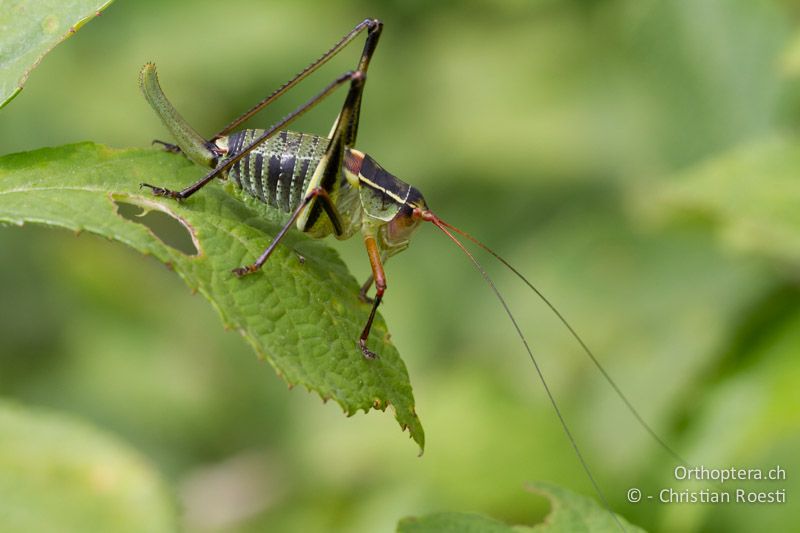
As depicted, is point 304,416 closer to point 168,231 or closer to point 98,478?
point 168,231

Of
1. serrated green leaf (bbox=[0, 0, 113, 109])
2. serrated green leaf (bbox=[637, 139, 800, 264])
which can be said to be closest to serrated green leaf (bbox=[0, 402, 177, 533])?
serrated green leaf (bbox=[0, 0, 113, 109])

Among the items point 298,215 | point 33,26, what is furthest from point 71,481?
point 33,26

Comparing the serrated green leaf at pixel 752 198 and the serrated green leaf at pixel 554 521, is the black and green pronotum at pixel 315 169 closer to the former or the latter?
the serrated green leaf at pixel 554 521

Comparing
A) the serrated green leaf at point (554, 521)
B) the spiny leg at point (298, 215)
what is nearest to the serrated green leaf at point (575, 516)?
the serrated green leaf at point (554, 521)

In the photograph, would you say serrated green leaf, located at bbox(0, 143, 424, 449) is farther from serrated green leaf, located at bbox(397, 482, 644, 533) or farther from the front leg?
serrated green leaf, located at bbox(397, 482, 644, 533)

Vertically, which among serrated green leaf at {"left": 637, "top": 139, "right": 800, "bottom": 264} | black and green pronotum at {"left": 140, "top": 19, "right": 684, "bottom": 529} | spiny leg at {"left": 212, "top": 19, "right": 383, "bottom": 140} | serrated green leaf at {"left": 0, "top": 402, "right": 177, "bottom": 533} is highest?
spiny leg at {"left": 212, "top": 19, "right": 383, "bottom": 140}

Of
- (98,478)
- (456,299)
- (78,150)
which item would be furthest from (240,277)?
(456,299)

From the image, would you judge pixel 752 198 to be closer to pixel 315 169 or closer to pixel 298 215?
pixel 315 169
